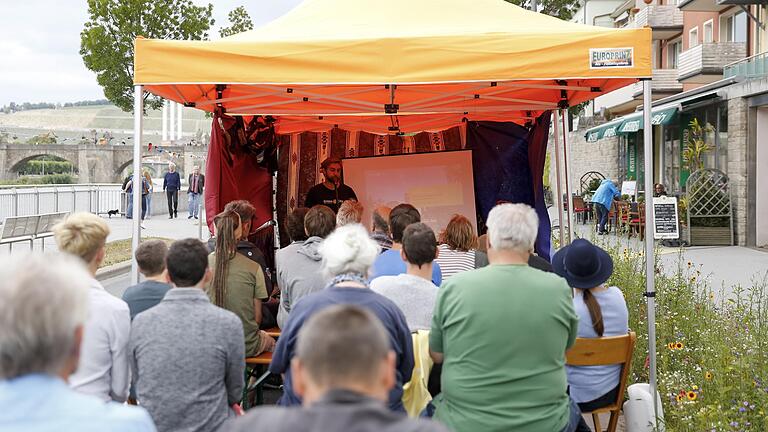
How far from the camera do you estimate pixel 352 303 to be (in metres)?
3.10

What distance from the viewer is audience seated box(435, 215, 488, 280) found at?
5.23m

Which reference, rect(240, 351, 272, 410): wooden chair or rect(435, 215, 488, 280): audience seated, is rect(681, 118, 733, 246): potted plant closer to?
rect(435, 215, 488, 280): audience seated

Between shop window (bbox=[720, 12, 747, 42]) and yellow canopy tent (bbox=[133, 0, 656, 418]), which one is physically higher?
shop window (bbox=[720, 12, 747, 42])

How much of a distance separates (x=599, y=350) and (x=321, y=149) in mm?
5760

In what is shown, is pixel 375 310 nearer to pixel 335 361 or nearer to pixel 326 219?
pixel 335 361

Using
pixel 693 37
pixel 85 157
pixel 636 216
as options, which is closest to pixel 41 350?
pixel 636 216

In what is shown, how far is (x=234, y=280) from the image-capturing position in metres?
4.73

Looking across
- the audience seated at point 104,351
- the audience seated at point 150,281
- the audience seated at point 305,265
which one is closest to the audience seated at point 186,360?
the audience seated at point 104,351

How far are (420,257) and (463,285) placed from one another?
1.99 ft

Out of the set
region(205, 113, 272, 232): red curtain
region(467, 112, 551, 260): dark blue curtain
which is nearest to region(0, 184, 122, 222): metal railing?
region(205, 113, 272, 232): red curtain

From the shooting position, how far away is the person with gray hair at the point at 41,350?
1.71m

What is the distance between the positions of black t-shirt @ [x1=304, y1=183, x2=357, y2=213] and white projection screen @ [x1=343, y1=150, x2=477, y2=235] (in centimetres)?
45

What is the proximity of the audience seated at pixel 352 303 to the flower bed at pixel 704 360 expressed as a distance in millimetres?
1846

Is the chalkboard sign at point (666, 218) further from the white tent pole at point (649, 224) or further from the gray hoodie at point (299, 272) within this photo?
the gray hoodie at point (299, 272)
